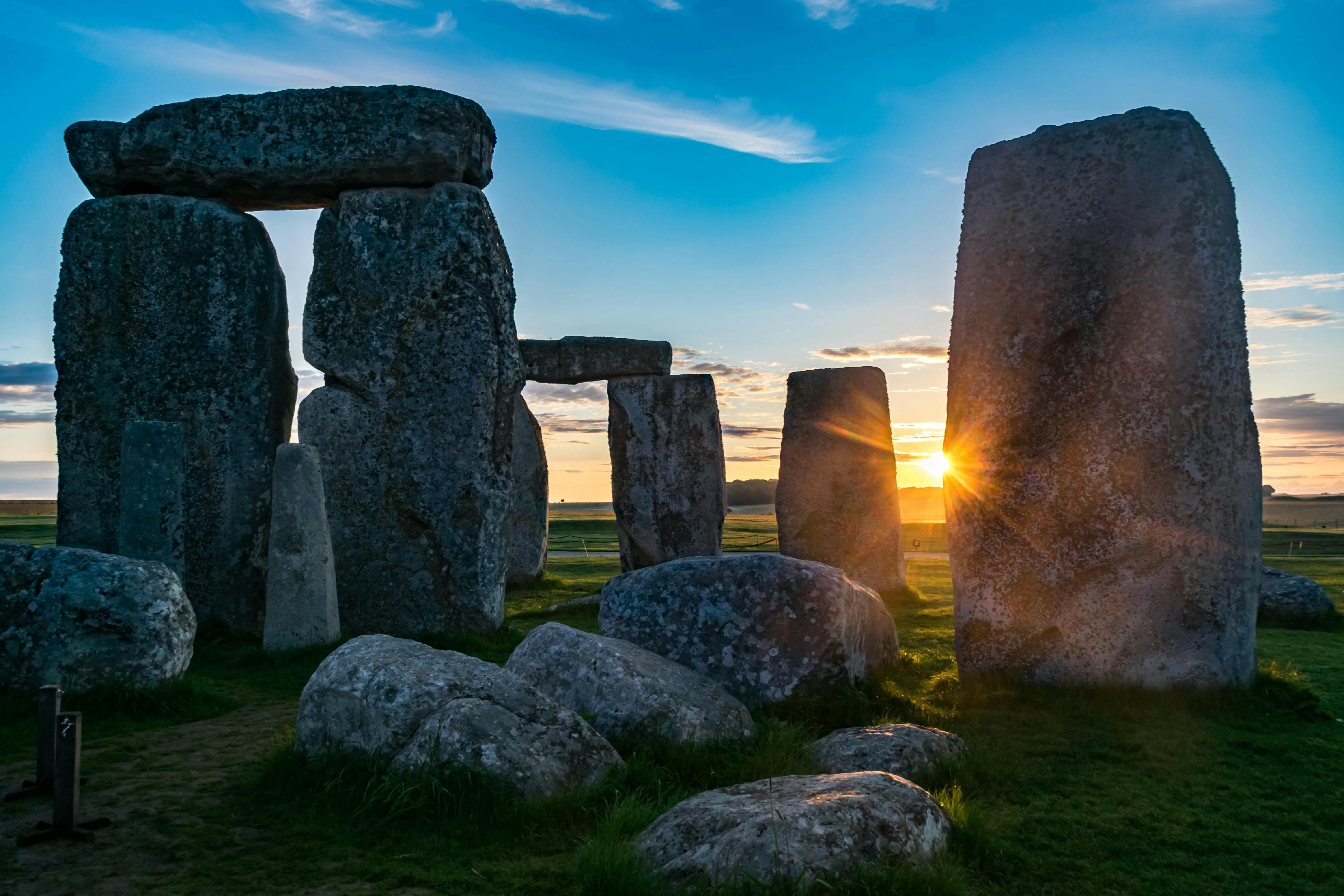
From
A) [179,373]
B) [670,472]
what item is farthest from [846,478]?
[179,373]

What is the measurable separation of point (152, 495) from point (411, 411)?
2372 mm

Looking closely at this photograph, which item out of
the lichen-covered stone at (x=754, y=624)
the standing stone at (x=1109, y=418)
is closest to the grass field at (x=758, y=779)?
the lichen-covered stone at (x=754, y=624)

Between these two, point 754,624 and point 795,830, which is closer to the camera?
point 795,830

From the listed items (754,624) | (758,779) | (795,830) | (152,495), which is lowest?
(758,779)

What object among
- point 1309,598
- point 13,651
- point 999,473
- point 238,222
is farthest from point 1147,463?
point 238,222

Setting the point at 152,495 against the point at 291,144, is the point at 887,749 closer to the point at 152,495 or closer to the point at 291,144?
the point at 152,495

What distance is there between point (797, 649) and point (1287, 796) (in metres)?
2.58

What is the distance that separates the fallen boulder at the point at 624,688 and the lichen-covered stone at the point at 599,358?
11.1 m

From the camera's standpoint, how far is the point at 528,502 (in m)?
15.4

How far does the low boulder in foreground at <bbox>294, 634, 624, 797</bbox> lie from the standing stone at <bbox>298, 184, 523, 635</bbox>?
13.9ft

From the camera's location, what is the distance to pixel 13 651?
20.3 ft

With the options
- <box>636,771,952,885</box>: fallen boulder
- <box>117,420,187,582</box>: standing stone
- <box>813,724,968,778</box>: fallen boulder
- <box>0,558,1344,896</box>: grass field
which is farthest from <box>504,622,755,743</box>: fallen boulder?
<box>117,420,187,582</box>: standing stone

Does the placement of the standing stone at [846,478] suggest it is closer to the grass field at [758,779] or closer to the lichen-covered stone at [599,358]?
the lichen-covered stone at [599,358]

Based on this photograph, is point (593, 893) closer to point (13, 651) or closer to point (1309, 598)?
point (13, 651)
